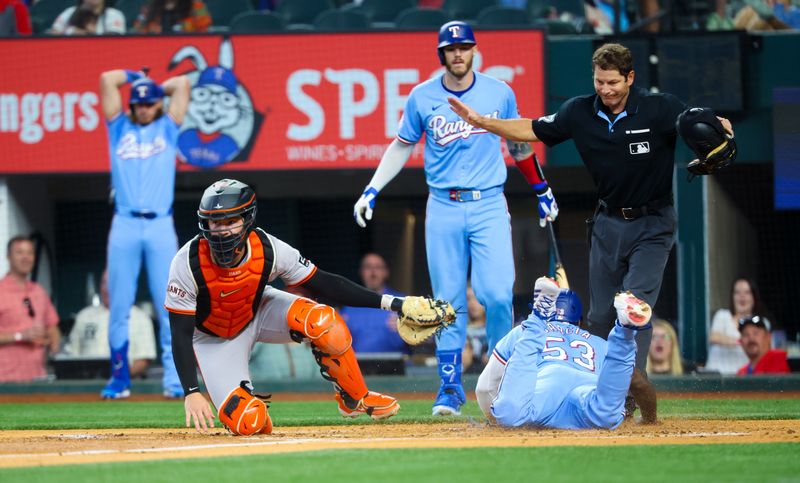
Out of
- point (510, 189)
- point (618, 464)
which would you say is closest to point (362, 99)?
point (510, 189)

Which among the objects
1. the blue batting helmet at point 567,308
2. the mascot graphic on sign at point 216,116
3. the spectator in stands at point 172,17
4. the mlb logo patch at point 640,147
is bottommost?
the blue batting helmet at point 567,308

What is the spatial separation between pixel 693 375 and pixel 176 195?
5.76m

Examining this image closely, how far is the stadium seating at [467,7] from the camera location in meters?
12.7

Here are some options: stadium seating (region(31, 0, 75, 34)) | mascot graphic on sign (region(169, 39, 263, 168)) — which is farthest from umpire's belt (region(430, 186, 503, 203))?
stadium seating (region(31, 0, 75, 34))

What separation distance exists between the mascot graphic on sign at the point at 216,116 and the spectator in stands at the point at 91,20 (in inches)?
38.6

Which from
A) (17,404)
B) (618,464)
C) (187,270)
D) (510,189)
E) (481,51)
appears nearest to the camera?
(618,464)

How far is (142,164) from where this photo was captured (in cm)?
1016

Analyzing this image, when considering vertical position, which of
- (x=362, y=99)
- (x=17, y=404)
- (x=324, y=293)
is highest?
(x=362, y=99)

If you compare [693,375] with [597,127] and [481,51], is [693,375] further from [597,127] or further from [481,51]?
[597,127]

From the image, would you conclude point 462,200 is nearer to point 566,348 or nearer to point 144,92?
point 566,348

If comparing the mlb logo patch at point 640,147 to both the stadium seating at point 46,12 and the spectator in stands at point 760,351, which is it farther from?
the stadium seating at point 46,12

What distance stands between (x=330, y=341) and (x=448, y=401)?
142 centimetres

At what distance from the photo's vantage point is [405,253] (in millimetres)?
→ 13328

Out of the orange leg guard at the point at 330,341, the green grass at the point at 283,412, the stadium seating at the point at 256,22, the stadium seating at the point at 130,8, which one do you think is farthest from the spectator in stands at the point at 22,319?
the orange leg guard at the point at 330,341
